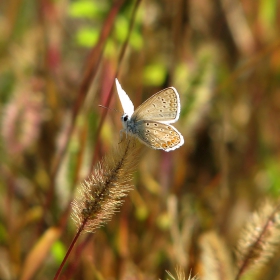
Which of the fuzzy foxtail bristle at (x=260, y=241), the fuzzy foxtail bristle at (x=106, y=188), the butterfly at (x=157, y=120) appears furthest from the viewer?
the butterfly at (x=157, y=120)

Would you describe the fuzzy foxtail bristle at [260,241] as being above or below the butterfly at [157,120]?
below

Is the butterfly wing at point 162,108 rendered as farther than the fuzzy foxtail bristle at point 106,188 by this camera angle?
Yes

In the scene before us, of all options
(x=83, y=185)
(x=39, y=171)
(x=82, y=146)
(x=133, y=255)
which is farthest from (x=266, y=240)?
(x=39, y=171)

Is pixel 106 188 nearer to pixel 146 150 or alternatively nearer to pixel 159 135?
pixel 159 135

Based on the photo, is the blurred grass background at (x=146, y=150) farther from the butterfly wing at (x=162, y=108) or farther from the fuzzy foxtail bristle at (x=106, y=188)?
the fuzzy foxtail bristle at (x=106, y=188)

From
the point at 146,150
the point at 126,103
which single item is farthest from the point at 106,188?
the point at 146,150

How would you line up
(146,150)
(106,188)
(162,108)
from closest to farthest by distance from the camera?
(106,188)
(162,108)
(146,150)

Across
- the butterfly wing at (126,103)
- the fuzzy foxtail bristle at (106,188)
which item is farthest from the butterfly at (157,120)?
the fuzzy foxtail bristle at (106,188)
